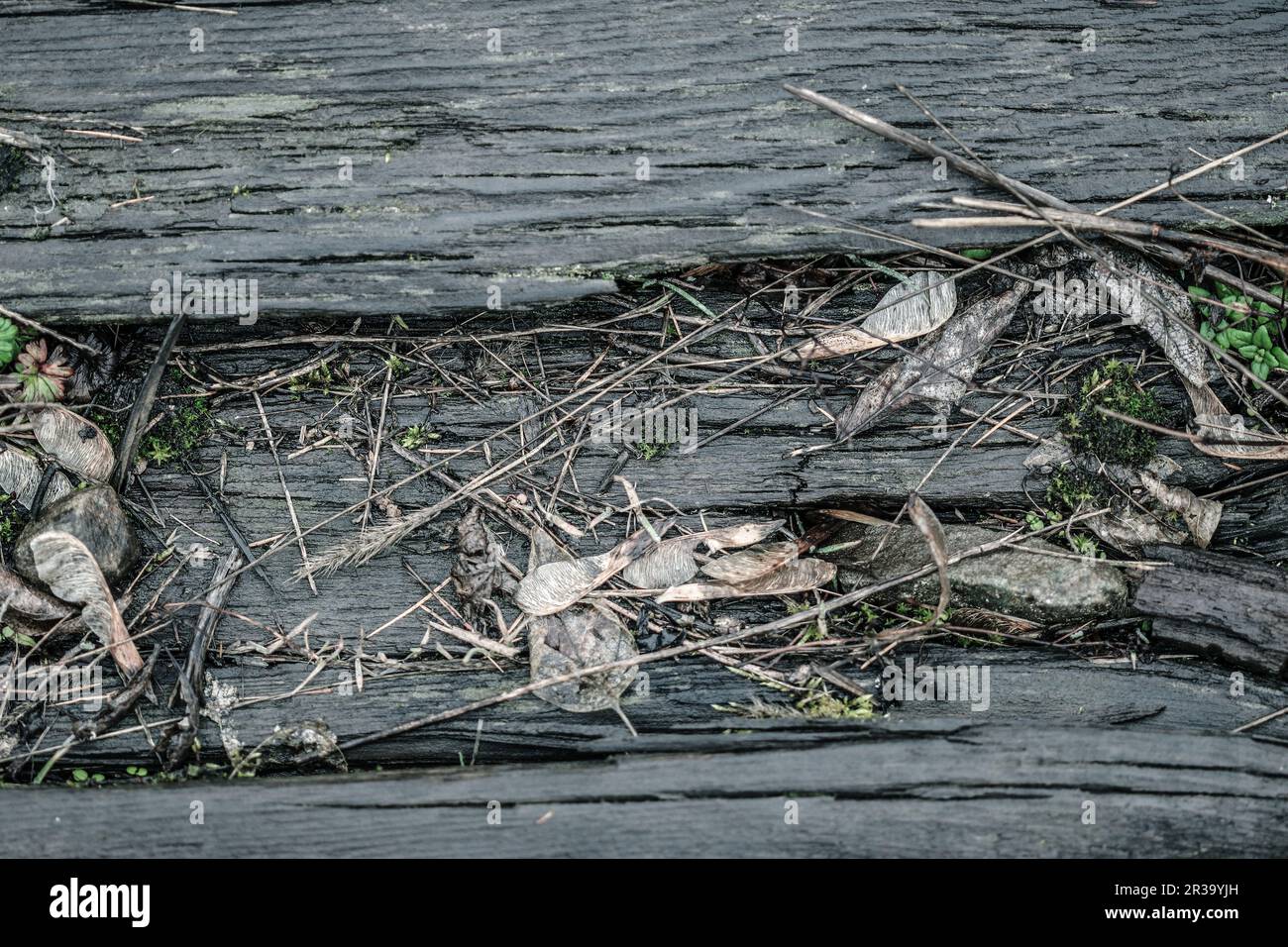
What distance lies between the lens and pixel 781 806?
2.86 m

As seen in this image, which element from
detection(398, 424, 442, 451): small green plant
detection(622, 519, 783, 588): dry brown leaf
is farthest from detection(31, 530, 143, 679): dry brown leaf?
detection(622, 519, 783, 588): dry brown leaf

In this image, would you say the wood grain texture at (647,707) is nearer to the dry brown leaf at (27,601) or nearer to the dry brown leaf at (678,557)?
the dry brown leaf at (678,557)

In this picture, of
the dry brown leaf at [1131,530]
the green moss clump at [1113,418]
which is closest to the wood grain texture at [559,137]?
the green moss clump at [1113,418]

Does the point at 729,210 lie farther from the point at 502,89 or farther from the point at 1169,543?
the point at 1169,543

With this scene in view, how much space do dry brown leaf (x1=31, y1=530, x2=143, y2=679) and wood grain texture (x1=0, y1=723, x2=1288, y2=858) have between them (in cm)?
65

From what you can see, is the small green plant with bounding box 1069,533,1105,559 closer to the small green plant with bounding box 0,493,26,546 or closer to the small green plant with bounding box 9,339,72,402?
the small green plant with bounding box 9,339,72,402

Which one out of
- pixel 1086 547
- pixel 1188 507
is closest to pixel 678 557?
pixel 1086 547

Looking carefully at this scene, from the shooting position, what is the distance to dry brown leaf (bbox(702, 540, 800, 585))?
3287 millimetres

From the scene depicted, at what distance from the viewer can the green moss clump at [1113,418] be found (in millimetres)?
3303

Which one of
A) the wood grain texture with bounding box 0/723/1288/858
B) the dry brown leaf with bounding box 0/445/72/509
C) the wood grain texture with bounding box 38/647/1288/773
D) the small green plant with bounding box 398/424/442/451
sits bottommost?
the wood grain texture with bounding box 0/723/1288/858

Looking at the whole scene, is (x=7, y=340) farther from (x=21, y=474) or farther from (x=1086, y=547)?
(x=1086, y=547)

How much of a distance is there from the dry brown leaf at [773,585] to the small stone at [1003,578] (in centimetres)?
13

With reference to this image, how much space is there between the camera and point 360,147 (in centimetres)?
318

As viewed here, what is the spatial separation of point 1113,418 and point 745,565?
1590 mm
